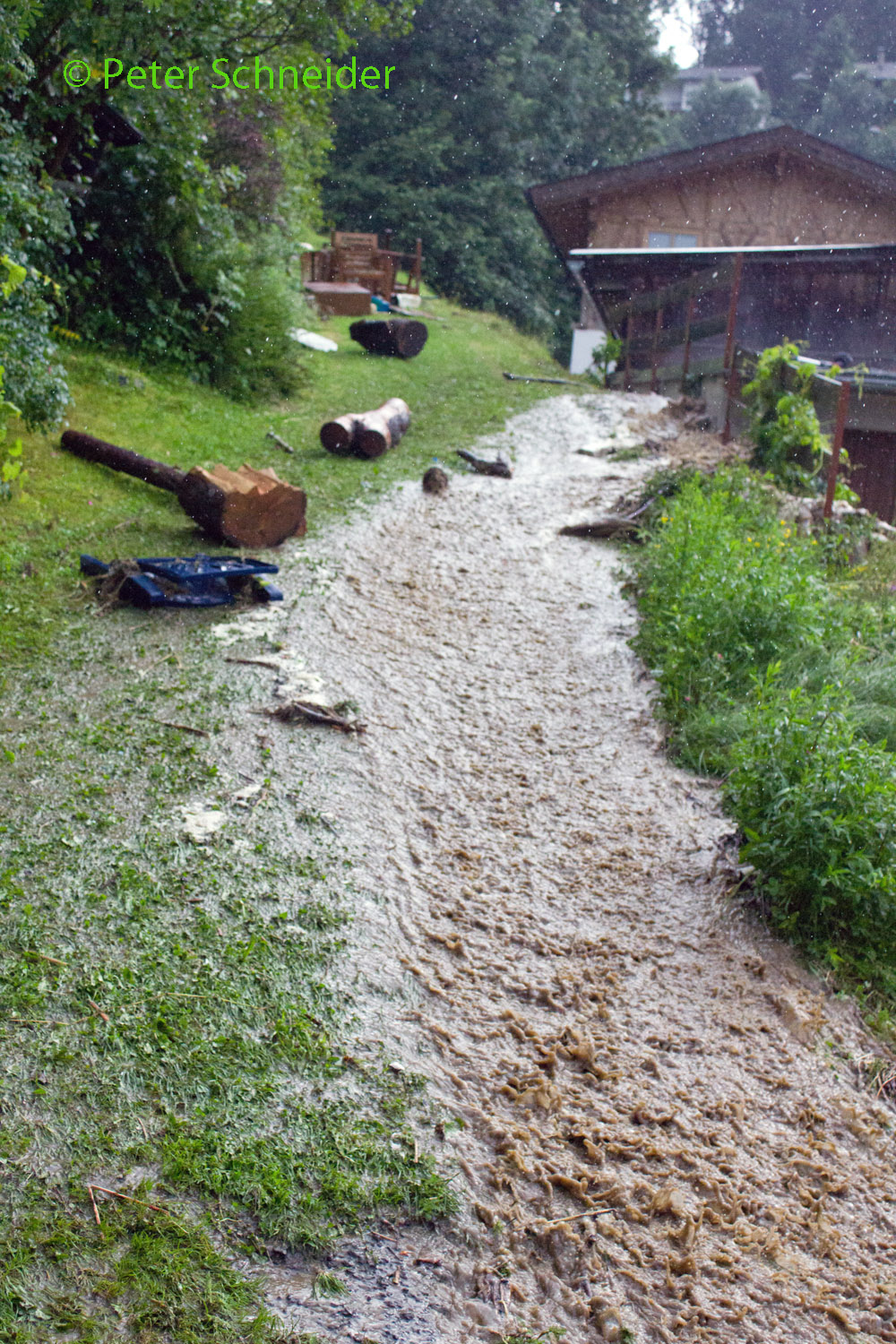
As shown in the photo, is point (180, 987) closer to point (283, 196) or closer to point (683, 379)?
point (683, 379)

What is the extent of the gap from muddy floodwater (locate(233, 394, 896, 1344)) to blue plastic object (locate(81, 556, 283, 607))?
1.35 ft

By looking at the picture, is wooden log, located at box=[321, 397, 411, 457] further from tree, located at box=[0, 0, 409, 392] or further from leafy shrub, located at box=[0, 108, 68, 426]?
leafy shrub, located at box=[0, 108, 68, 426]

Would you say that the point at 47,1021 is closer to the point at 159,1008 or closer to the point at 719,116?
the point at 159,1008

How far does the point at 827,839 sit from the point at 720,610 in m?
2.50

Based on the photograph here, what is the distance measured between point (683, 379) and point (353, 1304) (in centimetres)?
1478

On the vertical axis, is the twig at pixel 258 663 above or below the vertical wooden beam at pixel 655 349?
below

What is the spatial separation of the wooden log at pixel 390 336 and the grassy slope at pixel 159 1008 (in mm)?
11263

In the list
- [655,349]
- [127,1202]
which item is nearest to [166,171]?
[655,349]

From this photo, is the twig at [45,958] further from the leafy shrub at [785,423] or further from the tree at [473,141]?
the tree at [473,141]

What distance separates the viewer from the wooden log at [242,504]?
6973 mm

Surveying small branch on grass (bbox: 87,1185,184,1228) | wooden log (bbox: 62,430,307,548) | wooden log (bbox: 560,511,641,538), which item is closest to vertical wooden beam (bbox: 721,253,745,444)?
wooden log (bbox: 560,511,641,538)

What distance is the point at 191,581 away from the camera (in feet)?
19.8

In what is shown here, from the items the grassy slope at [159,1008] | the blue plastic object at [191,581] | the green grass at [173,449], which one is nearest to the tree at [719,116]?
the green grass at [173,449]

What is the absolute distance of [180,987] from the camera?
3.07 meters
